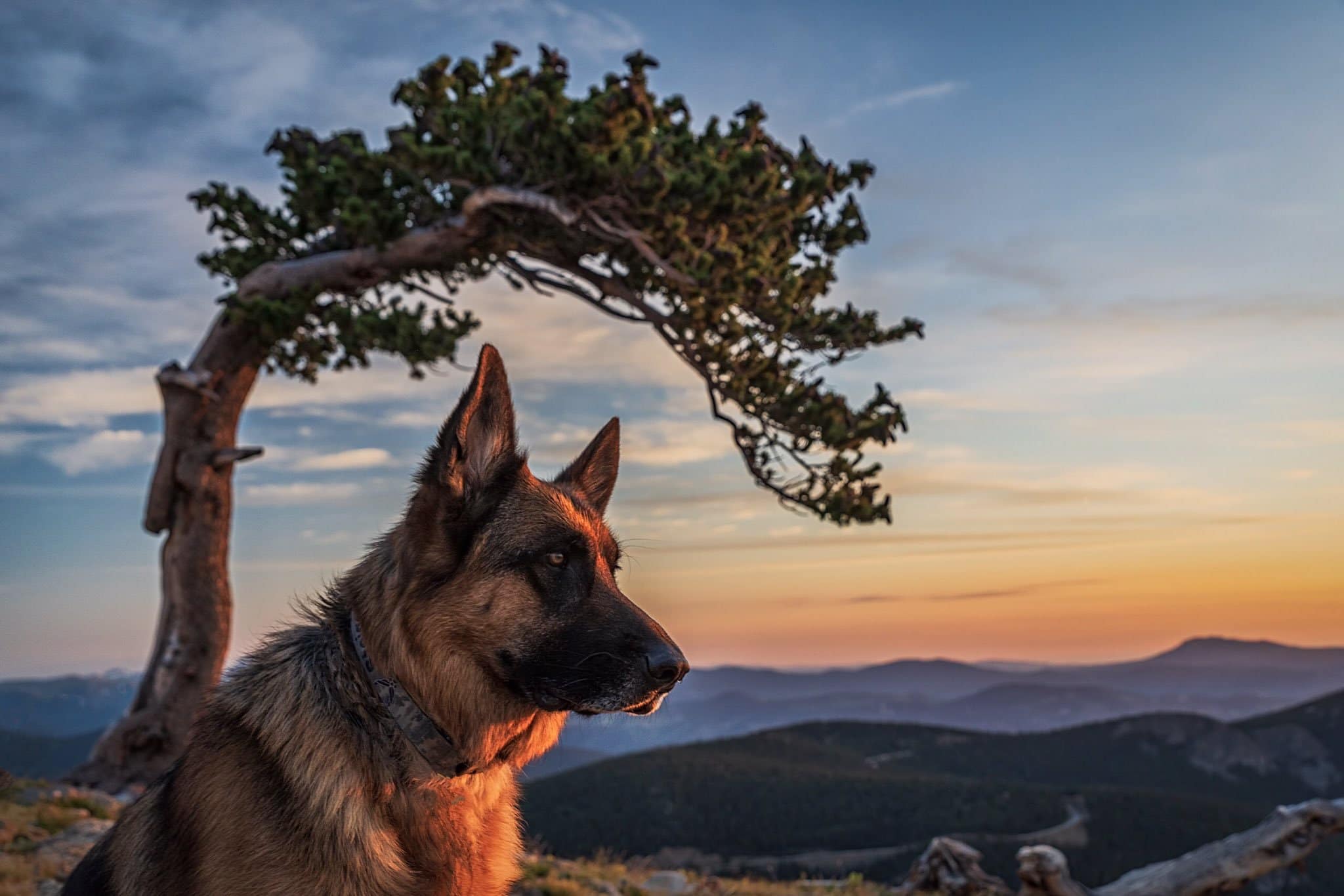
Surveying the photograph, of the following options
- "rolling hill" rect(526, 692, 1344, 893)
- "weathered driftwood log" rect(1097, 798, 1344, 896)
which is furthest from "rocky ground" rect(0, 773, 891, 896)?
"rolling hill" rect(526, 692, 1344, 893)

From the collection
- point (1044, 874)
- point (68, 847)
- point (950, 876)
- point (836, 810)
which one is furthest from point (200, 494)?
point (836, 810)

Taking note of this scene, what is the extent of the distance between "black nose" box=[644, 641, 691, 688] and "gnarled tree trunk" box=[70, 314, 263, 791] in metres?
13.4

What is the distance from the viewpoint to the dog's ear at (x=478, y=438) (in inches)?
159

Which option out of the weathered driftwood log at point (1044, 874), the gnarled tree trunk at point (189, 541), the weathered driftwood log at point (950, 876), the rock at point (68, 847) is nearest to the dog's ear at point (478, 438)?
the rock at point (68, 847)

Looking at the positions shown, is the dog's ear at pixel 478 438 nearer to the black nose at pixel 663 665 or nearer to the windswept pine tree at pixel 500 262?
the black nose at pixel 663 665

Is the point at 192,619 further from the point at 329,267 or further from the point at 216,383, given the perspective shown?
the point at 329,267

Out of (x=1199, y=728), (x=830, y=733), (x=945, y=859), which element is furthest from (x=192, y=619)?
(x=1199, y=728)

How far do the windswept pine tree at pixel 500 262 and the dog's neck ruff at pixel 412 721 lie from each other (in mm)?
9547

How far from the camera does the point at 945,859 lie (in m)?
13.6

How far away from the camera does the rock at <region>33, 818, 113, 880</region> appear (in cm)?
902

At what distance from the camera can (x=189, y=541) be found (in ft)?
51.5

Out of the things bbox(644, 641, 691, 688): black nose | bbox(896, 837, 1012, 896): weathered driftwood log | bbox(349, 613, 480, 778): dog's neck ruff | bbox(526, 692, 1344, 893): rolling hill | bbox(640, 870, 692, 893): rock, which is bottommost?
bbox(526, 692, 1344, 893): rolling hill

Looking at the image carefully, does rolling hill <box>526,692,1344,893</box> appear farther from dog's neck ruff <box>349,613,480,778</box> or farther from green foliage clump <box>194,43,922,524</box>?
dog's neck ruff <box>349,613,480,778</box>

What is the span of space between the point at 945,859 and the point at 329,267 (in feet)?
39.7
